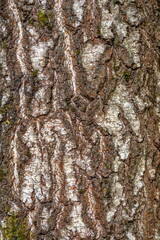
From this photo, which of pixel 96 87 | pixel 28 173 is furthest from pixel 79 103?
pixel 28 173

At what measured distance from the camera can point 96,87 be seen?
1438mm

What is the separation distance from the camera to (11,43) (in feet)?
4.79

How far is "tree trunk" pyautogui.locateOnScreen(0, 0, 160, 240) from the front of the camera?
1.42 metres

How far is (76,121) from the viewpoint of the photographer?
143cm

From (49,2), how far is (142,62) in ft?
1.59

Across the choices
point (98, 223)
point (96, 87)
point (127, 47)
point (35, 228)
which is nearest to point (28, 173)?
point (35, 228)

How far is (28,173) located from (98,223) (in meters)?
0.37

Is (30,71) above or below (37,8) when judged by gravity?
below

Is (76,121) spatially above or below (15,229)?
above

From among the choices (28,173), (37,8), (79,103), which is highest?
(37,8)

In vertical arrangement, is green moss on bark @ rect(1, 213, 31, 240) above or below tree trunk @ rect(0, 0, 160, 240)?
below

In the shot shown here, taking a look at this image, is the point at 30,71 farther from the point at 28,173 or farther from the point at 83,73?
the point at 28,173

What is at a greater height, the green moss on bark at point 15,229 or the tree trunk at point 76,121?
the tree trunk at point 76,121

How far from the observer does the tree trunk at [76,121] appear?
1.42 metres
